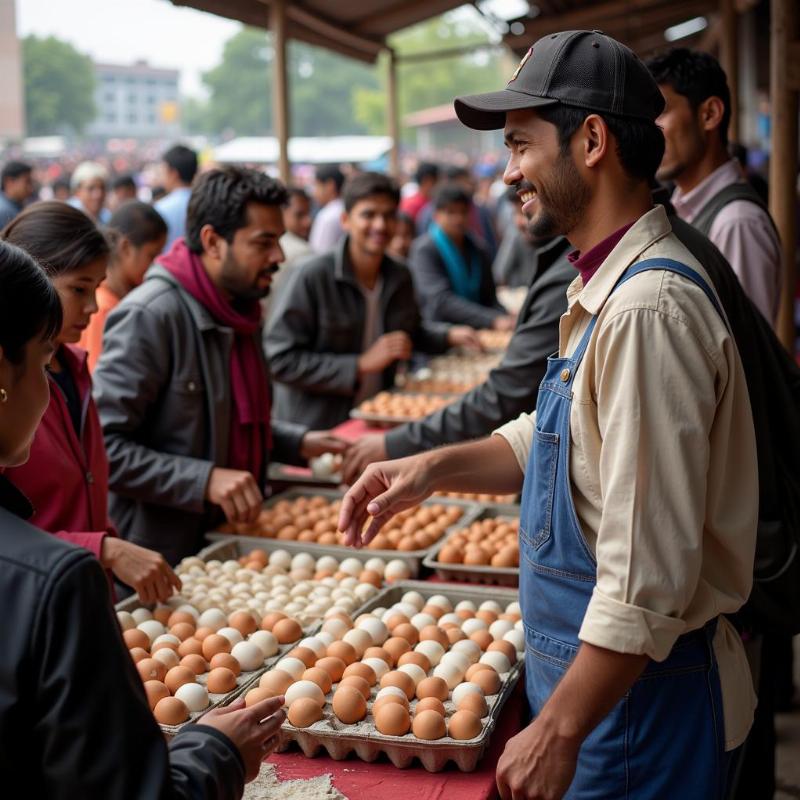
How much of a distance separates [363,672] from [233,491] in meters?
1.16

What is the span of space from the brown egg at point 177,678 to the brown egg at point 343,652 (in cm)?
34

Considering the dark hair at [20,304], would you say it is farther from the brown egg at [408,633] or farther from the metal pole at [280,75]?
the metal pole at [280,75]

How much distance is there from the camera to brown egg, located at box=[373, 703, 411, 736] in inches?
83.0

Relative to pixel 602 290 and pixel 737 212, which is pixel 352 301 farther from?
pixel 602 290

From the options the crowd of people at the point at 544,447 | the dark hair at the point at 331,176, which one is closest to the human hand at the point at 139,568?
the crowd of people at the point at 544,447

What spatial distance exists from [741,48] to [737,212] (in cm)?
1411

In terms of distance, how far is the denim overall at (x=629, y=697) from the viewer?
6.05ft

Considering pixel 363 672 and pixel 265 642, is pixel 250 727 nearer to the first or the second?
pixel 363 672

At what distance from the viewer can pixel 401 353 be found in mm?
5512

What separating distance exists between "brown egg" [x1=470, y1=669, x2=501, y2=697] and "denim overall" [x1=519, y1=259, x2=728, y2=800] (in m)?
0.41

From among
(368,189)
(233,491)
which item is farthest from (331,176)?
(233,491)

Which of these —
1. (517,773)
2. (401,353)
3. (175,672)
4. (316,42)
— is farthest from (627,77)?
(316,42)

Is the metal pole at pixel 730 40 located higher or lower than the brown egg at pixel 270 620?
higher

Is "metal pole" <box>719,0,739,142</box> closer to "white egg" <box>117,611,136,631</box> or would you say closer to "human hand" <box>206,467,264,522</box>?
"human hand" <box>206,467,264,522</box>
